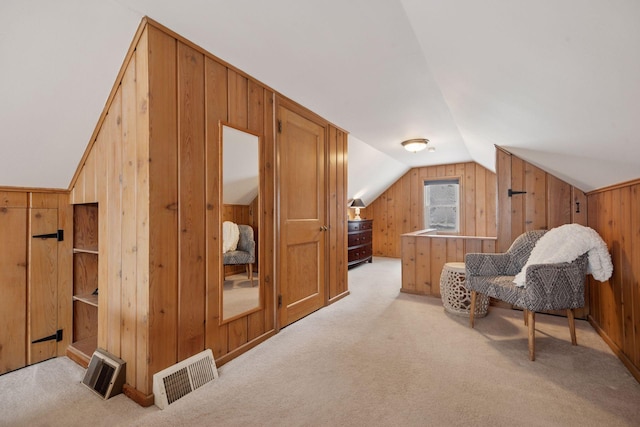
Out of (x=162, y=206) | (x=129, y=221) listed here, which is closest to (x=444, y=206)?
(x=162, y=206)

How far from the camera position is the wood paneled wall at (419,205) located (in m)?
5.75

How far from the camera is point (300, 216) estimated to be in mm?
2867

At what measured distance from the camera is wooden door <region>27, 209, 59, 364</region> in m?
2.04

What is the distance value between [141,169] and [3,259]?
1.24 metres

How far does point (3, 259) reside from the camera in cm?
193

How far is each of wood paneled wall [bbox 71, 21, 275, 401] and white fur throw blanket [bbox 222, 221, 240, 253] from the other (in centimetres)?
6

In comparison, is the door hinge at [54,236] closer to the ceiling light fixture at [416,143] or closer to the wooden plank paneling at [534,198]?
the ceiling light fixture at [416,143]

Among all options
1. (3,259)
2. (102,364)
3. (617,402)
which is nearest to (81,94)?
(3,259)

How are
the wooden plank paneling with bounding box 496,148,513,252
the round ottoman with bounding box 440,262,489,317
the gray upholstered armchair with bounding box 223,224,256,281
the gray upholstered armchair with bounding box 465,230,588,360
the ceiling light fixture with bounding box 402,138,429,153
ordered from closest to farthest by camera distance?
the gray upholstered armchair with bounding box 465,230,588,360 → the gray upholstered armchair with bounding box 223,224,256,281 → the round ottoman with bounding box 440,262,489,317 → the wooden plank paneling with bounding box 496,148,513,252 → the ceiling light fixture with bounding box 402,138,429,153

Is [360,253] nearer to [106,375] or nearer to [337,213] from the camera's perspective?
[337,213]

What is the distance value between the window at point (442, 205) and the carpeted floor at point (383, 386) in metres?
3.76

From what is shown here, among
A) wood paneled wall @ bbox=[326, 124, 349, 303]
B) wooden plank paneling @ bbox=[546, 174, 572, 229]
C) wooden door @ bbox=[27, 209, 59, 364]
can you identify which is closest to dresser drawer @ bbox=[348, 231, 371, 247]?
wood paneled wall @ bbox=[326, 124, 349, 303]

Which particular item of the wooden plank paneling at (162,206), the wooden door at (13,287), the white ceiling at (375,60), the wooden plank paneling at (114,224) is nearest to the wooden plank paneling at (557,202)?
the white ceiling at (375,60)

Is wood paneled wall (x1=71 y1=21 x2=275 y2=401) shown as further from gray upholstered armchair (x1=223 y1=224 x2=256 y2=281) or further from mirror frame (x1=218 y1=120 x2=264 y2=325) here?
gray upholstered armchair (x1=223 y1=224 x2=256 y2=281)
